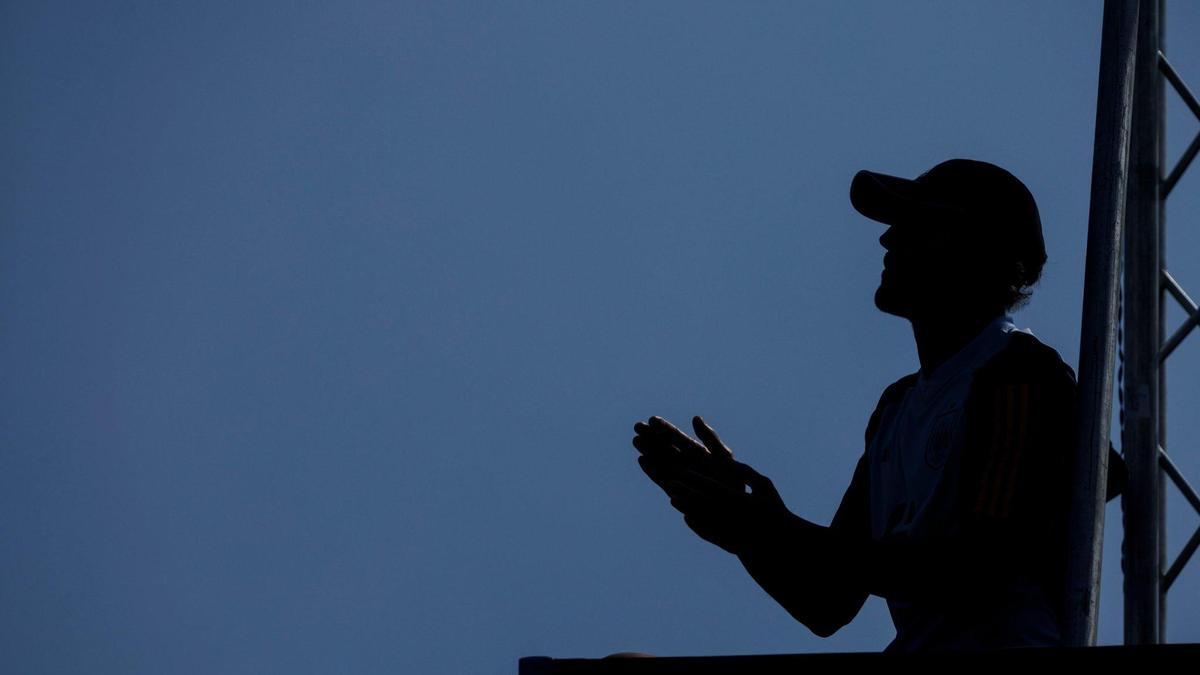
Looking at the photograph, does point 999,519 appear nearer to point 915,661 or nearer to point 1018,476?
point 1018,476

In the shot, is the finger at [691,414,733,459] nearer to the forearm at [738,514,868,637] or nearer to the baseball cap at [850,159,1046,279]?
the forearm at [738,514,868,637]

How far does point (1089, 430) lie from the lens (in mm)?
2148

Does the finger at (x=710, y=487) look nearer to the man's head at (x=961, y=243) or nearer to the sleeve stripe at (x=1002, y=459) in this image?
the sleeve stripe at (x=1002, y=459)

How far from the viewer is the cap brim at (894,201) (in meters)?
2.70

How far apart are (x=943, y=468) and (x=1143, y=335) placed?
1088mm

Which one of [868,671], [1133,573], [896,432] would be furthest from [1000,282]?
[868,671]

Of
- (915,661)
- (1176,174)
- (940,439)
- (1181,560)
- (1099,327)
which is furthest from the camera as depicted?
(1176,174)

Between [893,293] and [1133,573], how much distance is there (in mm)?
777

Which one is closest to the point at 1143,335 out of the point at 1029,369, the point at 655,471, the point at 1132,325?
the point at 1132,325

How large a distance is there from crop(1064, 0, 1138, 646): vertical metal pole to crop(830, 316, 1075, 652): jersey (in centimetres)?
7

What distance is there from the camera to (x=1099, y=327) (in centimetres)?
217

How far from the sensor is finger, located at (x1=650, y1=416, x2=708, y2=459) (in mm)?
2654

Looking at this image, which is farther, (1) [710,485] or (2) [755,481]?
(2) [755,481]

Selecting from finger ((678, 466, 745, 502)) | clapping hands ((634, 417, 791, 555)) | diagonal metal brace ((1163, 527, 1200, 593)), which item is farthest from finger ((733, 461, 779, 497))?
diagonal metal brace ((1163, 527, 1200, 593))
